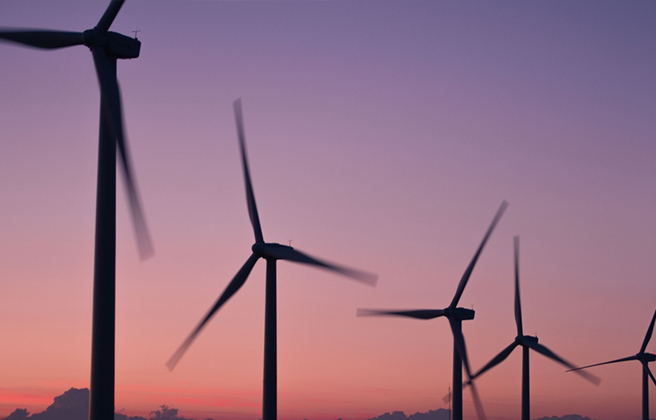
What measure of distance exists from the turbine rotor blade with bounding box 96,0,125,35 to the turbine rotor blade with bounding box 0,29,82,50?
3.36ft

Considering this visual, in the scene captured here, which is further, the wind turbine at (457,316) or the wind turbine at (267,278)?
the wind turbine at (457,316)

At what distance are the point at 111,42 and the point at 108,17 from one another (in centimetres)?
108

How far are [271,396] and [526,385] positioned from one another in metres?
46.5

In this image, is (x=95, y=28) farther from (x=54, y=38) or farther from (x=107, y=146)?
(x=107, y=146)

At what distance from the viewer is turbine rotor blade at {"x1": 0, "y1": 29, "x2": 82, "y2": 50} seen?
35344mm

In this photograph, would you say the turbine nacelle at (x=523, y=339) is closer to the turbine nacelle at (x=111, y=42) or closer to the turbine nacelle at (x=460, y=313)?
the turbine nacelle at (x=460, y=313)

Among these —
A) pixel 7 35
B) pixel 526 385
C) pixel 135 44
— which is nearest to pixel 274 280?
pixel 135 44

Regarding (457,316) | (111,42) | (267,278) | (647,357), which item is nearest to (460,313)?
(457,316)

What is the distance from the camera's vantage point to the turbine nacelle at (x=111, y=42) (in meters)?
36.8

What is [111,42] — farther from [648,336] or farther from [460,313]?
[648,336]

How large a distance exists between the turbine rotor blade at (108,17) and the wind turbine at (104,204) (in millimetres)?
210

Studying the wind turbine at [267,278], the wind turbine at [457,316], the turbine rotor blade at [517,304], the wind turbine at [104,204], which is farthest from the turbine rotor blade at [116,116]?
the turbine rotor blade at [517,304]

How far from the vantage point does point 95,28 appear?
37031 millimetres

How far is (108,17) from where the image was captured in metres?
37.1
